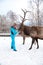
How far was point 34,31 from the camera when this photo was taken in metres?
8.58

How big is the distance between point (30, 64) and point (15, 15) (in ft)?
59.5

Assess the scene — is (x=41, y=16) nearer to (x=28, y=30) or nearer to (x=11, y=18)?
(x=11, y=18)

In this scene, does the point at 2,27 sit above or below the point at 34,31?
below

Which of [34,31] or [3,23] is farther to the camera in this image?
[3,23]

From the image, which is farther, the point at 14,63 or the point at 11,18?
the point at 11,18

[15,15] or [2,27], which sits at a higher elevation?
[15,15]

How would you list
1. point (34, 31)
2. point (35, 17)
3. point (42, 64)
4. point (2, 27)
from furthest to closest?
point (2, 27)
point (35, 17)
point (34, 31)
point (42, 64)

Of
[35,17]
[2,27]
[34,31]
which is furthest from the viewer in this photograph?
[2,27]

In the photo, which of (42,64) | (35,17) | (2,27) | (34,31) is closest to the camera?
(42,64)

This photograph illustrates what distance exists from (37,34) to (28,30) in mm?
502

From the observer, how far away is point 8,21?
24891mm

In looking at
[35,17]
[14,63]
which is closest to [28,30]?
[14,63]

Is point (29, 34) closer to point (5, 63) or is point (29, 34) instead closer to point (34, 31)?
point (34, 31)

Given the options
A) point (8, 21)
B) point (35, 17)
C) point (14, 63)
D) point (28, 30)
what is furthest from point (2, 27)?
point (14, 63)
